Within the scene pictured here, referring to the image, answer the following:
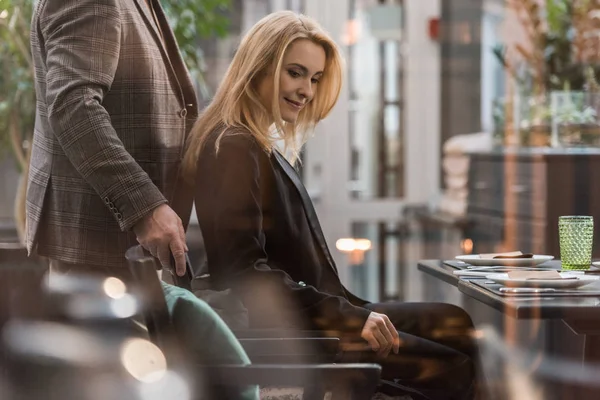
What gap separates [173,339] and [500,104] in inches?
137

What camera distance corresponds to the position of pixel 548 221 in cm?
399

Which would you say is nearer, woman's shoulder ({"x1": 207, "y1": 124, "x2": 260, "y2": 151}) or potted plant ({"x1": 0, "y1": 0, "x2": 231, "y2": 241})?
woman's shoulder ({"x1": 207, "y1": 124, "x2": 260, "y2": 151})

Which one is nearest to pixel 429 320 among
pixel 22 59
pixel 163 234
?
pixel 163 234

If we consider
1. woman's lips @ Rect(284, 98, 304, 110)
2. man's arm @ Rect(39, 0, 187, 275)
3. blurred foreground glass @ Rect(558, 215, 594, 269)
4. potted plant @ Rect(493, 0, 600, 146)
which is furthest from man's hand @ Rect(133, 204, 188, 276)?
potted plant @ Rect(493, 0, 600, 146)

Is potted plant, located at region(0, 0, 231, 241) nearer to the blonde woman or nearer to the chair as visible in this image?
the blonde woman

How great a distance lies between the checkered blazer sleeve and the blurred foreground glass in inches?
37.1

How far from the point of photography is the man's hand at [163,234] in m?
1.77

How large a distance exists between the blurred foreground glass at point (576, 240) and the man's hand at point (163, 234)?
2.96ft

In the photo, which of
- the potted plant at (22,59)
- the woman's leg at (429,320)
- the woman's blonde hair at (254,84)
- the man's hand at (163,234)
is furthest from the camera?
the potted plant at (22,59)

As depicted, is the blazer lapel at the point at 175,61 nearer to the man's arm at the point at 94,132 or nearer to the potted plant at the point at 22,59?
the man's arm at the point at 94,132

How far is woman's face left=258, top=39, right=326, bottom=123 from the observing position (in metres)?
2.07

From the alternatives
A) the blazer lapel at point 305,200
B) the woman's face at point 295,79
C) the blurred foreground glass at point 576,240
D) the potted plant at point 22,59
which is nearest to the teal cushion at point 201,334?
the blazer lapel at point 305,200

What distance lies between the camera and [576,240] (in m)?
2.26

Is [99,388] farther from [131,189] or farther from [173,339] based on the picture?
[131,189]
